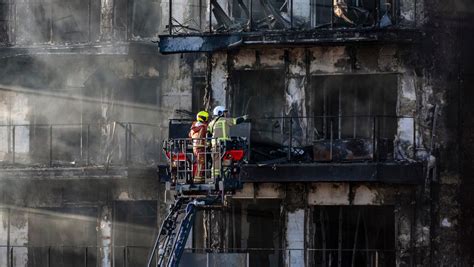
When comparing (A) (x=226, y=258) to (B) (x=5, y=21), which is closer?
(A) (x=226, y=258)

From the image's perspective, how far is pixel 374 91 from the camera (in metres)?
40.7

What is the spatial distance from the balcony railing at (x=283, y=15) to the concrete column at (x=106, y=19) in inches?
65.6

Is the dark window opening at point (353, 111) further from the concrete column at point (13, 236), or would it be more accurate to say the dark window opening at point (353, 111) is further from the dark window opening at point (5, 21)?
the dark window opening at point (5, 21)

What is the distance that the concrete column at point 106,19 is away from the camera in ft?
140

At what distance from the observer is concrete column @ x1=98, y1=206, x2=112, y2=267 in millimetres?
42438

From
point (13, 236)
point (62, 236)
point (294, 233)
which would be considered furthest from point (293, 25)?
point (13, 236)

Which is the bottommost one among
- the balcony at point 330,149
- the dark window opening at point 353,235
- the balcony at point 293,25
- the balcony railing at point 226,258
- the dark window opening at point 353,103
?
the balcony railing at point 226,258

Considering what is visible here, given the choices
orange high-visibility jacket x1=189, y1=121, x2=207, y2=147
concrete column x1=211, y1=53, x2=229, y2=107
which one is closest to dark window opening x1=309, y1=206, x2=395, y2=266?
concrete column x1=211, y1=53, x2=229, y2=107

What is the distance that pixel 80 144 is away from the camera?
43.2 m

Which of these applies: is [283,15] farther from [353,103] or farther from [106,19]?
[106,19]

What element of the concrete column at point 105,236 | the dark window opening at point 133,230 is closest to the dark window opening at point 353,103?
the dark window opening at point 133,230

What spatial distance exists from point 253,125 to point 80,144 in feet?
15.7

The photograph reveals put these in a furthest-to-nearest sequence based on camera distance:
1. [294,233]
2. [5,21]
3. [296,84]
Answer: [5,21] → [296,84] → [294,233]

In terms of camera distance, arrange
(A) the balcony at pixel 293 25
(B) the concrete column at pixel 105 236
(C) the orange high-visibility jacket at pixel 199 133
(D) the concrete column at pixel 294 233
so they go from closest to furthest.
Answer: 1. (C) the orange high-visibility jacket at pixel 199 133
2. (A) the balcony at pixel 293 25
3. (D) the concrete column at pixel 294 233
4. (B) the concrete column at pixel 105 236
